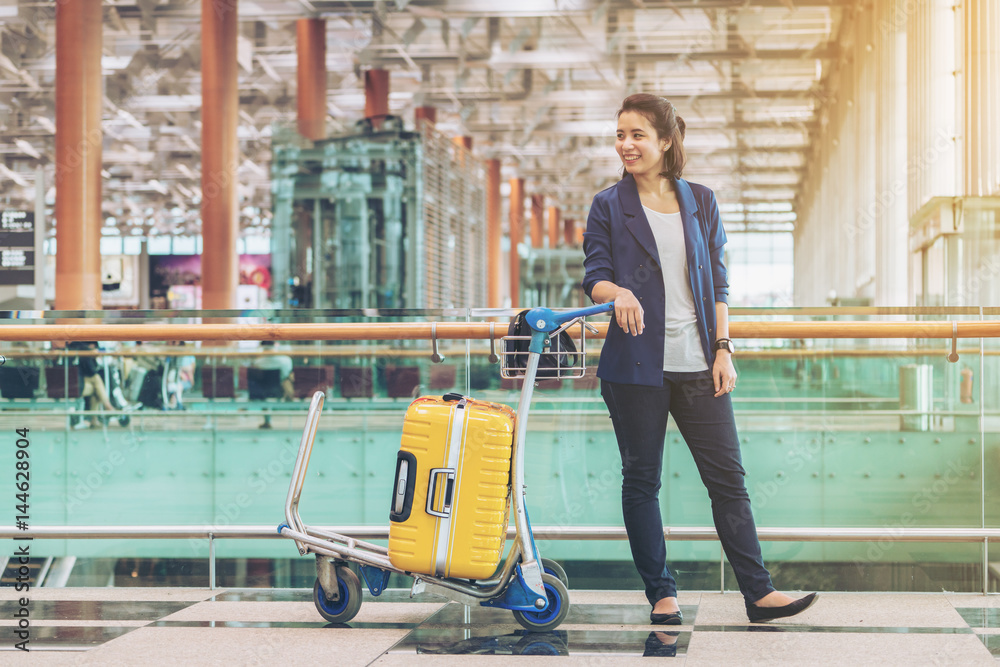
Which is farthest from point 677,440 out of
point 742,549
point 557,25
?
point 557,25

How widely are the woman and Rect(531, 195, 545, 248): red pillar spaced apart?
109 feet

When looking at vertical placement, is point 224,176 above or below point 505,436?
above

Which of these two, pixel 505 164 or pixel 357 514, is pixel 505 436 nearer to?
pixel 357 514

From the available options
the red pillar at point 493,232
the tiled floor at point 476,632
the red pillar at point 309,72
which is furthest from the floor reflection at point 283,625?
the red pillar at point 493,232

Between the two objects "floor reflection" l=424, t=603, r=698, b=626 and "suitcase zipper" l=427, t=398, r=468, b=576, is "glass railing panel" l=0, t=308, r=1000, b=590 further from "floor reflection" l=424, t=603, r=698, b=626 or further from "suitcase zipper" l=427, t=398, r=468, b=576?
"suitcase zipper" l=427, t=398, r=468, b=576

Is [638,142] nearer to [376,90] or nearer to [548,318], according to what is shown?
[548,318]

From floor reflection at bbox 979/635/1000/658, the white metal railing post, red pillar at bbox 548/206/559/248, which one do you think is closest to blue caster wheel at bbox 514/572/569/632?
floor reflection at bbox 979/635/1000/658

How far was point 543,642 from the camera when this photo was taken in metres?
2.56

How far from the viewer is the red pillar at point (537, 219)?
119ft

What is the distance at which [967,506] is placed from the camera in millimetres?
3262

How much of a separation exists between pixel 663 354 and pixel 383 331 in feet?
3.44

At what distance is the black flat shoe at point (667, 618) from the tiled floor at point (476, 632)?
0.8 inches

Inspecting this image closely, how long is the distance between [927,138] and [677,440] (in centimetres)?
919

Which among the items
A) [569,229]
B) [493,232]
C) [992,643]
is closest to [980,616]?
[992,643]
